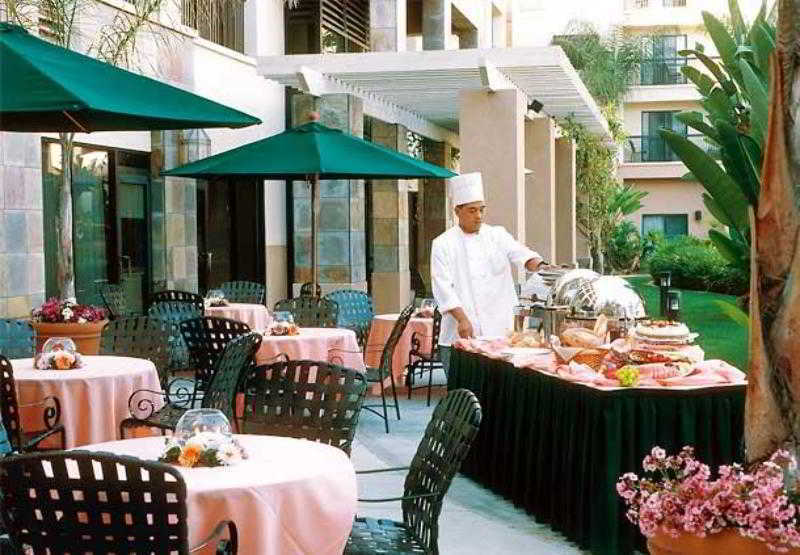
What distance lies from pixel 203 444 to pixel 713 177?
129 inches

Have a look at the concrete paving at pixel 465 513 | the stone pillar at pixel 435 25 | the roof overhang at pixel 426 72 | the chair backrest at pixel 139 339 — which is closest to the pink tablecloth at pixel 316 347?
the concrete paving at pixel 465 513

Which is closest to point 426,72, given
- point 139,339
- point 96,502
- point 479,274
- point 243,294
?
point 243,294

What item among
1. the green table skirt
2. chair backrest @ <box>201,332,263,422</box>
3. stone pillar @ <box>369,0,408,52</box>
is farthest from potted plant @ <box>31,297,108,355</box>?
stone pillar @ <box>369,0,408,52</box>

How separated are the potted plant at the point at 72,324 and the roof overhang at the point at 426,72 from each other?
255 inches

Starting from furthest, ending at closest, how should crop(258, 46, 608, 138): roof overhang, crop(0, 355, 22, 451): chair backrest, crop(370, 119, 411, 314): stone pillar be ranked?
crop(370, 119, 411, 314): stone pillar < crop(258, 46, 608, 138): roof overhang < crop(0, 355, 22, 451): chair backrest

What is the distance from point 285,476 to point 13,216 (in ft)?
27.4

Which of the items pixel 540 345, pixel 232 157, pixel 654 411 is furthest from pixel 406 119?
pixel 654 411

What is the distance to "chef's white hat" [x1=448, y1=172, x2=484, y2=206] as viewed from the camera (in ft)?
29.7

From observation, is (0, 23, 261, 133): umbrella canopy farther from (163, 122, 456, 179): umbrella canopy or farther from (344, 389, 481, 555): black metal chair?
(163, 122, 456, 179): umbrella canopy

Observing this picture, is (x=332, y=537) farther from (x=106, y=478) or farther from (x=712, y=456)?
(x=712, y=456)

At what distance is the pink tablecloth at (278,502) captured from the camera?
13.4ft

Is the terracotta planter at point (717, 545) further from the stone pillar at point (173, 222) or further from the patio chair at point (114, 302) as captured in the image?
the stone pillar at point (173, 222)

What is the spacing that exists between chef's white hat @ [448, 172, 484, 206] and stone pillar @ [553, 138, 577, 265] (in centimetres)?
1920

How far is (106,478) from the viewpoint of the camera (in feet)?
11.4
